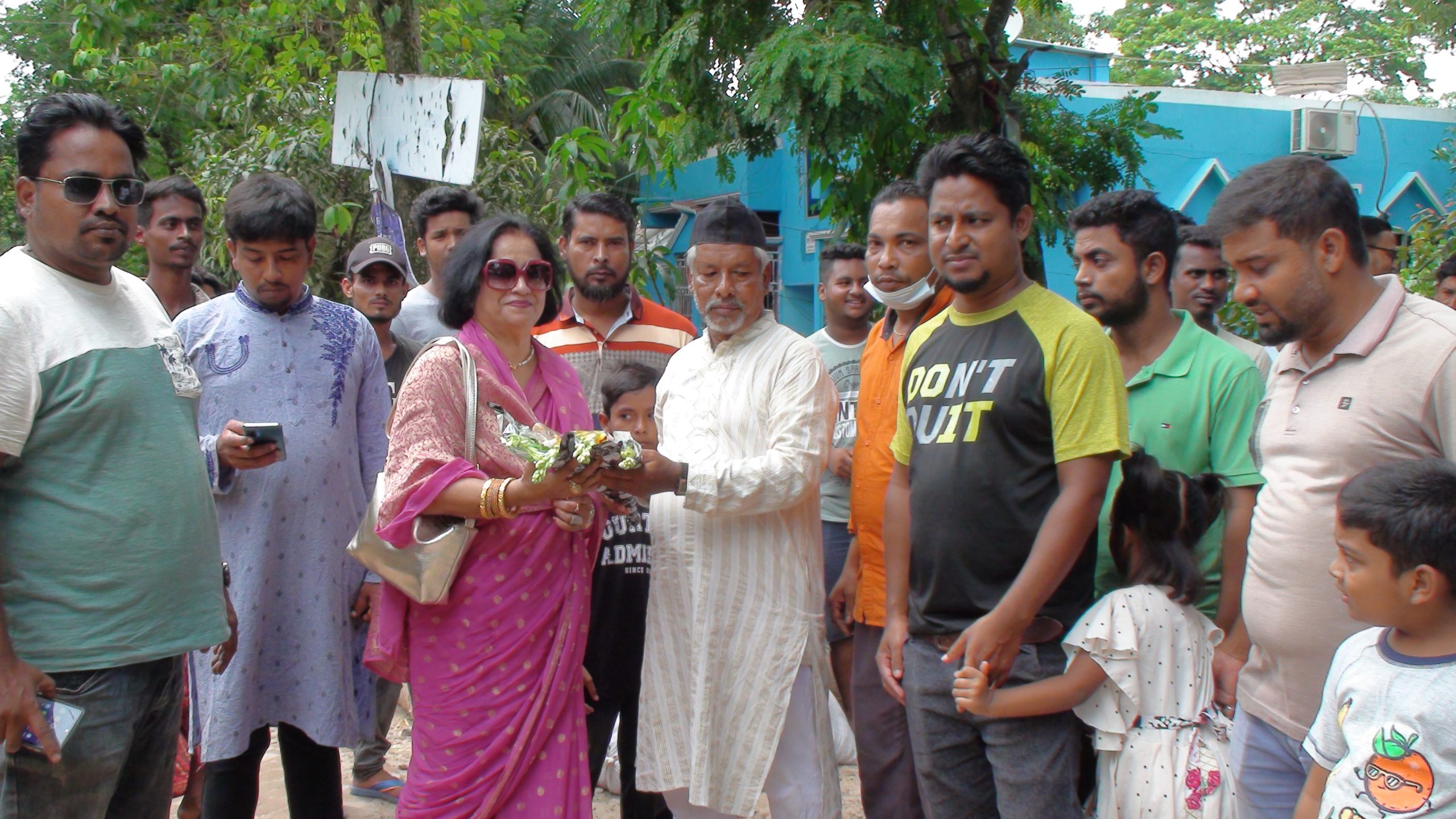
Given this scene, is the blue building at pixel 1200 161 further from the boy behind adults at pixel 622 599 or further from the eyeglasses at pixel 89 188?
the eyeglasses at pixel 89 188

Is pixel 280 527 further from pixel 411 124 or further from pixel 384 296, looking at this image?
pixel 411 124

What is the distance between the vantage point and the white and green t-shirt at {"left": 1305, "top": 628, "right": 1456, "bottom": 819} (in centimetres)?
192

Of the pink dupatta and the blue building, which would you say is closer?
the pink dupatta

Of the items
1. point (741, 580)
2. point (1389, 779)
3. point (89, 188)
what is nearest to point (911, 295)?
point (741, 580)

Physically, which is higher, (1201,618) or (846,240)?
(846,240)

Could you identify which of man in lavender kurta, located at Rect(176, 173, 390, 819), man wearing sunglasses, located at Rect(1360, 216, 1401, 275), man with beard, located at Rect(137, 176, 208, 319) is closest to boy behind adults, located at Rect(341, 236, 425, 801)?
man with beard, located at Rect(137, 176, 208, 319)

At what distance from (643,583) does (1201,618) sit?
1.68 meters

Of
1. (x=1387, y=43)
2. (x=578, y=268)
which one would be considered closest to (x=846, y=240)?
(x=578, y=268)

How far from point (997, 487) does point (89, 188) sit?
2213mm

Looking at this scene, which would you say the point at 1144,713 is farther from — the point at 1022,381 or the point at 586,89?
the point at 586,89

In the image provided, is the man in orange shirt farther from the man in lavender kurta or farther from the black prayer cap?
the man in lavender kurta

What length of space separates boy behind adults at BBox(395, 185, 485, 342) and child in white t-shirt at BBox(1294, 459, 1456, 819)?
3572mm

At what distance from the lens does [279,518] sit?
3.29m

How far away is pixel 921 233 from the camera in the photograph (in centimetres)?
354
